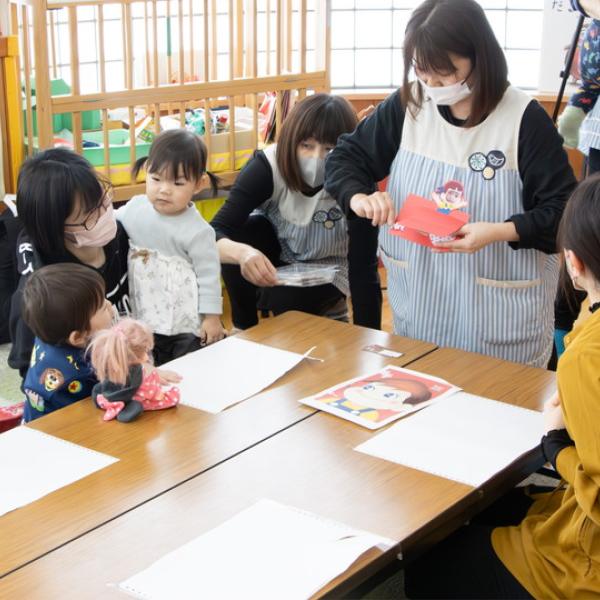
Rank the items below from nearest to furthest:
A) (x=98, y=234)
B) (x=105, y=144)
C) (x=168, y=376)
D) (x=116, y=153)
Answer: (x=168, y=376)
(x=98, y=234)
(x=105, y=144)
(x=116, y=153)

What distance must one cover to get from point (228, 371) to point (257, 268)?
727mm

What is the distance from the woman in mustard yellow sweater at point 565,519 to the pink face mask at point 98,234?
1115 millimetres

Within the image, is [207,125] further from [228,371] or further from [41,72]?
[228,371]

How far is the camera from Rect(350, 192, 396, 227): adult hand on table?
92.4 inches

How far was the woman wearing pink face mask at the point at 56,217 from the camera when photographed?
225cm

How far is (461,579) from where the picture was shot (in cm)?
170

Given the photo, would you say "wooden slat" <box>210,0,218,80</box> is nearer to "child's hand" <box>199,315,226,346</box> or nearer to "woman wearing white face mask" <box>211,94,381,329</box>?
"woman wearing white face mask" <box>211,94,381,329</box>

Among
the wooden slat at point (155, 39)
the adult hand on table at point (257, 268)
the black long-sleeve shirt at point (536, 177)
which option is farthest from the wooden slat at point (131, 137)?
the black long-sleeve shirt at point (536, 177)

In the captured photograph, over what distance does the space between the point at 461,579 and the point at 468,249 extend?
83 centimetres

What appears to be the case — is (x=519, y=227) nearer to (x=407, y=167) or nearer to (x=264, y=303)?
(x=407, y=167)

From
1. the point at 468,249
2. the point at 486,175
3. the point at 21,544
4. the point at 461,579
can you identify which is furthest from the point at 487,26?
the point at 21,544

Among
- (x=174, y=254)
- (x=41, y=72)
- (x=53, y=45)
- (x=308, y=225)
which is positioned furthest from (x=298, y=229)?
(x=53, y=45)

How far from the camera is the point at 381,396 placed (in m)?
1.93

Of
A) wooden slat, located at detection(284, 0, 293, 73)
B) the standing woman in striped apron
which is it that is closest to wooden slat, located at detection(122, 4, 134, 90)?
wooden slat, located at detection(284, 0, 293, 73)
